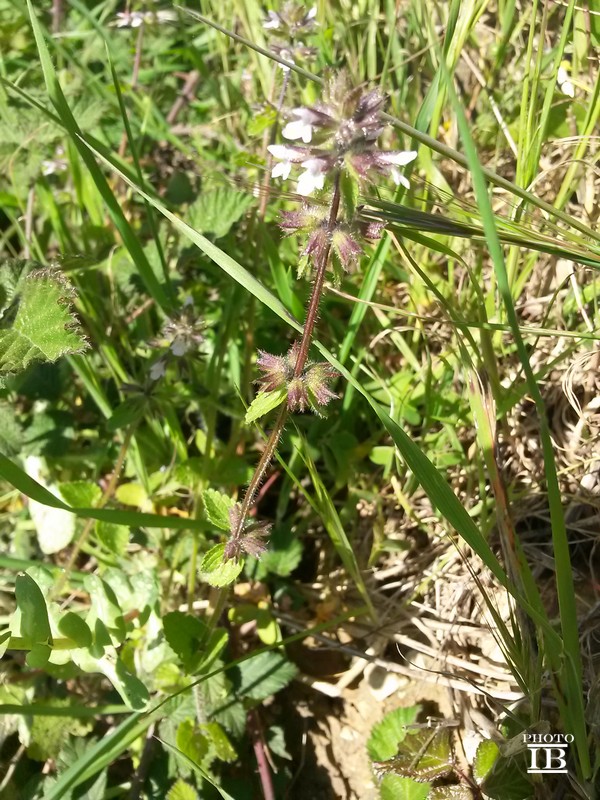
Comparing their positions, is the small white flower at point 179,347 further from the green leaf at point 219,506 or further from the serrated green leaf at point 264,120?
the serrated green leaf at point 264,120

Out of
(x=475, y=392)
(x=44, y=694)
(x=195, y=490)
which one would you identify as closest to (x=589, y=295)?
(x=475, y=392)

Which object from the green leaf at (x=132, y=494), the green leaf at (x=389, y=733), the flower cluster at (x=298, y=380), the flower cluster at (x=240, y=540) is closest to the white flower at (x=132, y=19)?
the green leaf at (x=132, y=494)

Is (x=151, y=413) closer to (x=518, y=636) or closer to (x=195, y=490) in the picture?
(x=195, y=490)

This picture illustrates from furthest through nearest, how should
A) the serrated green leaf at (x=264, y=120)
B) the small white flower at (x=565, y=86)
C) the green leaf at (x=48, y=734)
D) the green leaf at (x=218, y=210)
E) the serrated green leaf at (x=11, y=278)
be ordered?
the small white flower at (x=565, y=86), the green leaf at (x=218, y=210), the serrated green leaf at (x=264, y=120), the green leaf at (x=48, y=734), the serrated green leaf at (x=11, y=278)

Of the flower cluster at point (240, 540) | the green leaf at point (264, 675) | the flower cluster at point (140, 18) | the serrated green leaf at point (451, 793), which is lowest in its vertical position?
the serrated green leaf at point (451, 793)

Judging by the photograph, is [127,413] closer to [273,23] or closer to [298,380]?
[298,380]

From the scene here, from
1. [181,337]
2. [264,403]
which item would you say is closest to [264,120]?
[181,337]
